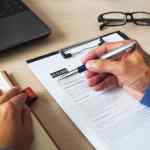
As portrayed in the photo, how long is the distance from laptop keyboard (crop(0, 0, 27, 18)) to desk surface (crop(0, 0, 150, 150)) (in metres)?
0.06

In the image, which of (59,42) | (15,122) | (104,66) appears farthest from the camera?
(59,42)

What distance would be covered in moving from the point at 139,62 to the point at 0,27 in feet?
1.24

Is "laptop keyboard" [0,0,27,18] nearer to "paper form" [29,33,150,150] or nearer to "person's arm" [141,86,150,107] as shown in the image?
"paper form" [29,33,150,150]

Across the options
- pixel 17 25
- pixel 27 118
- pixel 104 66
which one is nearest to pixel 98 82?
pixel 104 66

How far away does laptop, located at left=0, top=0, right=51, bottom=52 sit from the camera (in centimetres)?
86

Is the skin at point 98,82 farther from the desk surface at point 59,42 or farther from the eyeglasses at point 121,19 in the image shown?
the eyeglasses at point 121,19

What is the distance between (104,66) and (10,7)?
0.39 m

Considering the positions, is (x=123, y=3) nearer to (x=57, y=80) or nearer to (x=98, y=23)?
(x=98, y=23)

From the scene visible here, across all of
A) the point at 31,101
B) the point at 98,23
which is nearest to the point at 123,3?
the point at 98,23

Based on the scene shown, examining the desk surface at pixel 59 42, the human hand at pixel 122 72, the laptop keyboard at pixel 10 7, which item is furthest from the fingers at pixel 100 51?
the laptop keyboard at pixel 10 7

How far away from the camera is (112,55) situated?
763 mm

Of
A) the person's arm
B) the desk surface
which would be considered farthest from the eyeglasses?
the person's arm

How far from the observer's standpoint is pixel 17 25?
0.91m

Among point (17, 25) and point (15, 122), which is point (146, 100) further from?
point (17, 25)
